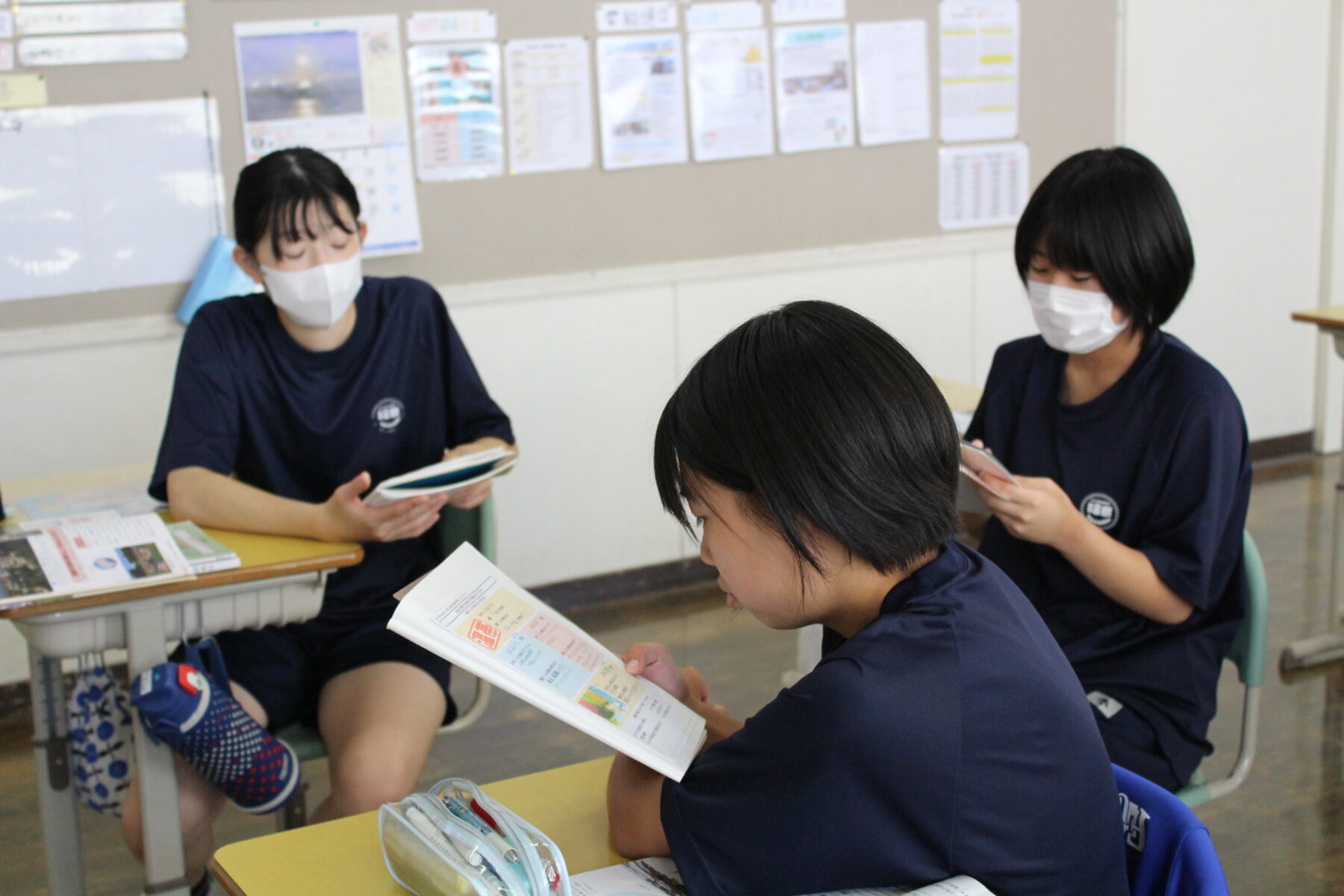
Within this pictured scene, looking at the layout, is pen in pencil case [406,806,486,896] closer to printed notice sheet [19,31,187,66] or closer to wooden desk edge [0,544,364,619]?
wooden desk edge [0,544,364,619]

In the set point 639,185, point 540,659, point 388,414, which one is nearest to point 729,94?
point 639,185

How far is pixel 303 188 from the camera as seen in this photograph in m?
1.99

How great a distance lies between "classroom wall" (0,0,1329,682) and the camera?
10.2 feet

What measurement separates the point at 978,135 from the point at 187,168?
2.41 meters

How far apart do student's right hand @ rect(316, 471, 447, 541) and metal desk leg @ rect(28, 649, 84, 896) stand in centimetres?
49

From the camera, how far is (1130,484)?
1721 millimetres

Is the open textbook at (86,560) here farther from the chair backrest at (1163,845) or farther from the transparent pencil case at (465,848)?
the chair backrest at (1163,845)

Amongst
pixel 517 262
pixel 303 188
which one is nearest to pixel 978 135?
pixel 517 262

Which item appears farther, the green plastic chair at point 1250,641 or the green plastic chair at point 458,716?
the green plastic chair at point 458,716

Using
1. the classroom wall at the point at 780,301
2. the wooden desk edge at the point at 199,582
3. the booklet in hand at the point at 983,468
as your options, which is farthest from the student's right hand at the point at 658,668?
the classroom wall at the point at 780,301

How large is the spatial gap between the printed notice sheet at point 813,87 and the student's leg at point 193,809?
252 centimetres

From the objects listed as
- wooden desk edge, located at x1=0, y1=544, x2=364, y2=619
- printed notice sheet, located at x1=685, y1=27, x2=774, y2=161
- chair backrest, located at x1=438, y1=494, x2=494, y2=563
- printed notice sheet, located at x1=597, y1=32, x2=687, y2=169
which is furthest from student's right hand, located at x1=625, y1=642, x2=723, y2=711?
printed notice sheet, located at x1=685, y1=27, x2=774, y2=161

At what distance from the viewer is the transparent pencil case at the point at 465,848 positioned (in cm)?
89

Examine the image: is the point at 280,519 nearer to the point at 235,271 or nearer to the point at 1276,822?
the point at 235,271
